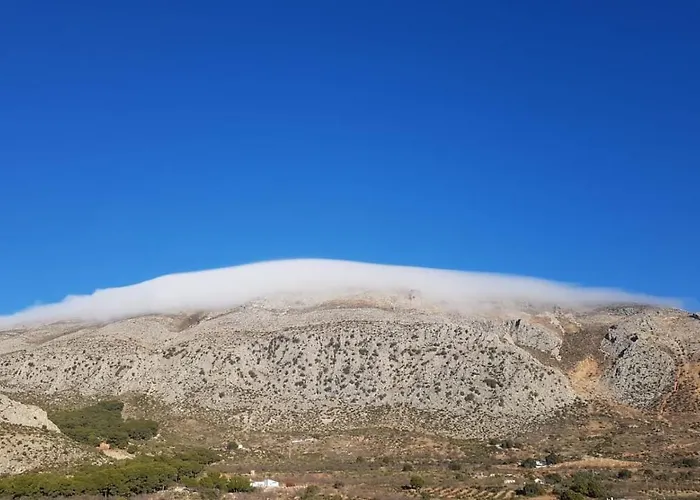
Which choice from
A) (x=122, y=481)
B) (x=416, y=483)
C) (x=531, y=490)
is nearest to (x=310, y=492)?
(x=416, y=483)

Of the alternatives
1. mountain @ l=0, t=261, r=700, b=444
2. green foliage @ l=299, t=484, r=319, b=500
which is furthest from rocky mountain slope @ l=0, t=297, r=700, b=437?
green foliage @ l=299, t=484, r=319, b=500

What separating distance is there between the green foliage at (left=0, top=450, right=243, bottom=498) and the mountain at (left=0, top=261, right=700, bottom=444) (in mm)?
24143

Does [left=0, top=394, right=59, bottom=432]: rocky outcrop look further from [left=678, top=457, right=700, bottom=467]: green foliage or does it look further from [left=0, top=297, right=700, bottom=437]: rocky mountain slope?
[left=678, top=457, right=700, bottom=467]: green foliage

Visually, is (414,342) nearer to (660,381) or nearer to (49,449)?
(660,381)

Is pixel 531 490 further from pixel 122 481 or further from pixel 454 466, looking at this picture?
pixel 122 481

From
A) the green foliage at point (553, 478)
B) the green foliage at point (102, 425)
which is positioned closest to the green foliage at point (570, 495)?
the green foliage at point (553, 478)

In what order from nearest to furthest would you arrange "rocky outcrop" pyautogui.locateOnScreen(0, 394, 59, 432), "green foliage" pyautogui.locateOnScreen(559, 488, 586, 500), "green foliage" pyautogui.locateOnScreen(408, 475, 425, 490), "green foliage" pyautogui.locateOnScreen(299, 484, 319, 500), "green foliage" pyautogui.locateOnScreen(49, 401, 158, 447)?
1. "green foliage" pyautogui.locateOnScreen(559, 488, 586, 500)
2. "green foliage" pyautogui.locateOnScreen(299, 484, 319, 500)
3. "green foliage" pyautogui.locateOnScreen(408, 475, 425, 490)
4. "rocky outcrop" pyautogui.locateOnScreen(0, 394, 59, 432)
5. "green foliage" pyautogui.locateOnScreen(49, 401, 158, 447)

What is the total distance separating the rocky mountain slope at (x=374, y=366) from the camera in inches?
3184

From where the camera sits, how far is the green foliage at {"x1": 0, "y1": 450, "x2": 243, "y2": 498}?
4375 centimetres

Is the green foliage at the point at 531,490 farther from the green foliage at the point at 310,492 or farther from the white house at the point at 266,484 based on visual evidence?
the white house at the point at 266,484

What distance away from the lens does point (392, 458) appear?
66.1 meters

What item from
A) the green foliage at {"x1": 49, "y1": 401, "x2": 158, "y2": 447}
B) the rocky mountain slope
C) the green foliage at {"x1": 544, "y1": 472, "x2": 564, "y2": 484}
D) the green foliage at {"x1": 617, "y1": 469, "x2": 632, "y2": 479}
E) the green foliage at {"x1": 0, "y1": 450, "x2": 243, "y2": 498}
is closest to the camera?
the green foliage at {"x1": 0, "y1": 450, "x2": 243, "y2": 498}

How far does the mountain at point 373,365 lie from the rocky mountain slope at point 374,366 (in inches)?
8.0

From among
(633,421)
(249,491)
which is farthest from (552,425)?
(249,491)
